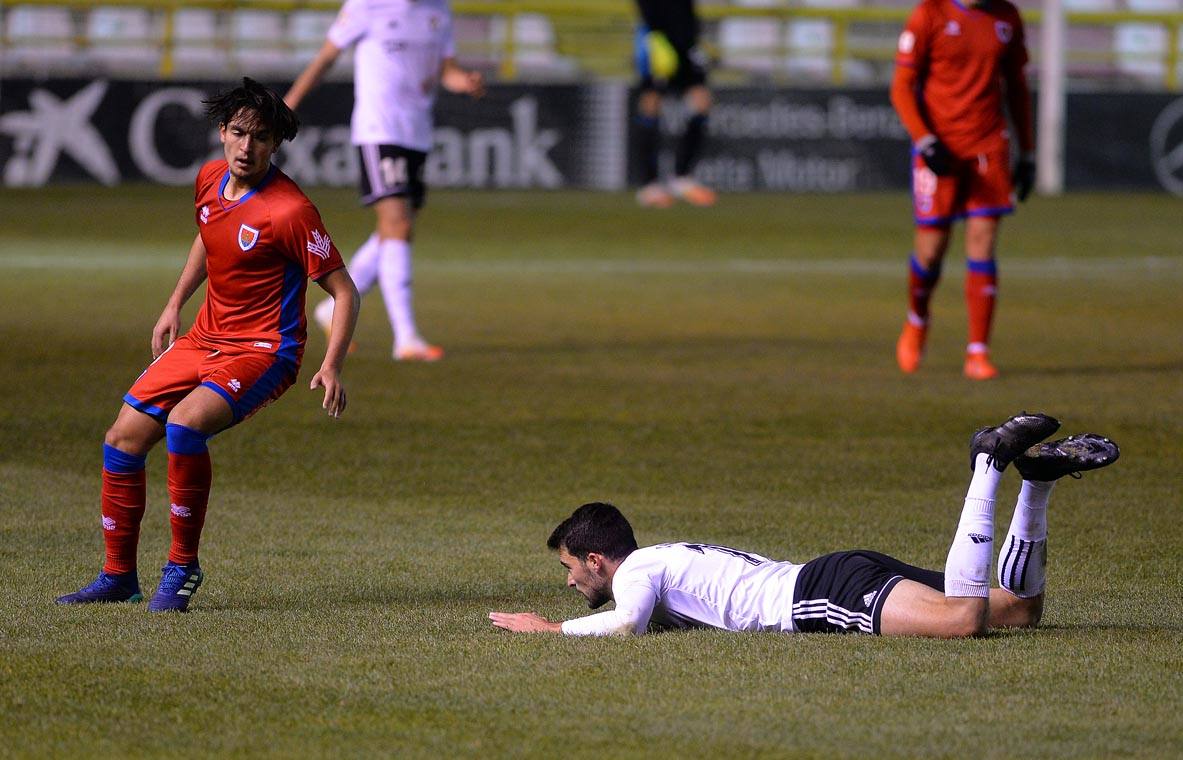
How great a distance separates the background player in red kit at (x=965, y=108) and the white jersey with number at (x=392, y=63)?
2893 millimetres

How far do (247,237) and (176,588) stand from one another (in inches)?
41.3

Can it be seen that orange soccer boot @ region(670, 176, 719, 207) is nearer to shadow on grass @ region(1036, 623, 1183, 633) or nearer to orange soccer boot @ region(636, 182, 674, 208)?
orange soccer boot @ region(636, 182, 674, 208)

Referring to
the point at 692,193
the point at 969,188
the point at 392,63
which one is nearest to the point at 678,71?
the point at 692,193

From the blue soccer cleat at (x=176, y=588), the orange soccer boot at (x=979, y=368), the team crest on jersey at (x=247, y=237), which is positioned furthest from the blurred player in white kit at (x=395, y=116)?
the blue soccer cleat at (x=176, y=588)

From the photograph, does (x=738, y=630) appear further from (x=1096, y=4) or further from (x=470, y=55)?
(x=1096, y=4)

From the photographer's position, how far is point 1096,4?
36.2m

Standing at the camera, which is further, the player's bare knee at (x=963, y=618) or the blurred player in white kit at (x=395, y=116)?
the blurred player in white kit at (x=395, y=116)

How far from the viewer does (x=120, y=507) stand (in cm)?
562

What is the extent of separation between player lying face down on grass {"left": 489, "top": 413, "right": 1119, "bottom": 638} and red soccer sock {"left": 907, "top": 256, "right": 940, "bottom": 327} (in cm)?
563

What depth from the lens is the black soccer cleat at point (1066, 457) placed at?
517 cm

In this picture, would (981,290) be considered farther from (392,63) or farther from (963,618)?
(963,618)

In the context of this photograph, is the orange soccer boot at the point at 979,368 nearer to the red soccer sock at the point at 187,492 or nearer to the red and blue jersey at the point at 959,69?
the red and blue jersey at the point at 959,69

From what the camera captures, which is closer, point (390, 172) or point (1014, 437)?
point (1014, 437)

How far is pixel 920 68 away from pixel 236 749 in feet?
24.7
